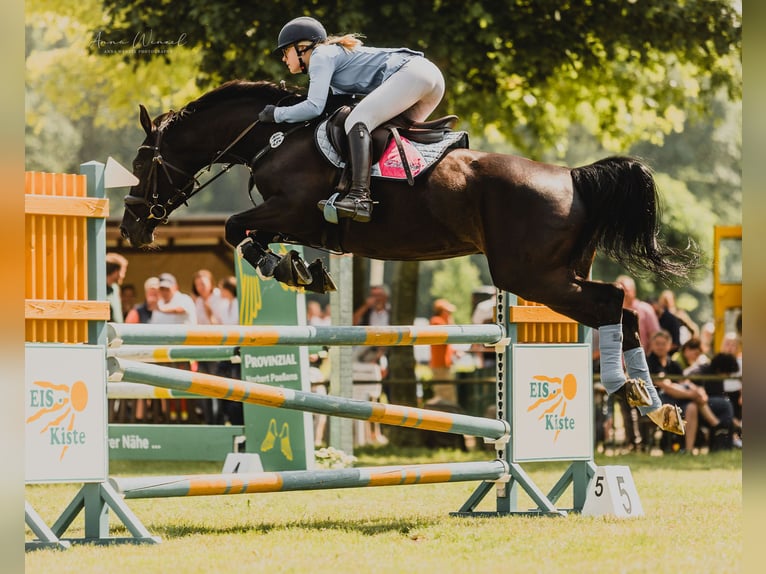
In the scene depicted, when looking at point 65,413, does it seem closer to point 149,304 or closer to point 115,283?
point 115,283

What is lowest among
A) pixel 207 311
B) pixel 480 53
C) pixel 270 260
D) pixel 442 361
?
pixel 442 361

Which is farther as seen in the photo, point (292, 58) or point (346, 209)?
point (292, 58)

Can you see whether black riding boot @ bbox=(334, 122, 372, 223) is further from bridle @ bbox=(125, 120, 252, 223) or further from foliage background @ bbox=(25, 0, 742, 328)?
foliage background @ bbox=(25, 0, 742, 328)

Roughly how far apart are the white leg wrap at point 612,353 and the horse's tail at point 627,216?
41 centimetres

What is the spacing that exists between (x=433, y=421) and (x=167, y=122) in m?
2.27

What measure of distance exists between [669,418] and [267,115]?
8.74 ft

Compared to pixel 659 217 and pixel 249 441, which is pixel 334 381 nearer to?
pixel 249 441

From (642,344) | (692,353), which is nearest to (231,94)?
(642,344)

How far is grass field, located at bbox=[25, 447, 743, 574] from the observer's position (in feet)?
14.9

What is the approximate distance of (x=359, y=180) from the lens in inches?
221

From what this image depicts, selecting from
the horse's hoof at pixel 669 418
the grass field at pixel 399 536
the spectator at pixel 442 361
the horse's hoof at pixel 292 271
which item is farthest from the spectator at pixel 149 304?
the horse's hoof at pixel 669 418

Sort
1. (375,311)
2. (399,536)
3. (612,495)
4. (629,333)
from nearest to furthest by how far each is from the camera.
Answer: (399,536) < (629,333) < (612,495) < (375,311)

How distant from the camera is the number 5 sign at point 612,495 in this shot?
616 cm
